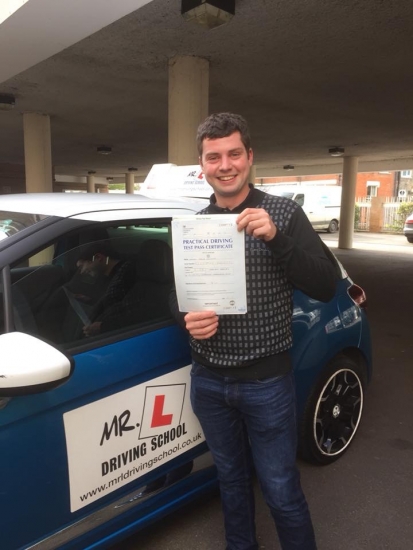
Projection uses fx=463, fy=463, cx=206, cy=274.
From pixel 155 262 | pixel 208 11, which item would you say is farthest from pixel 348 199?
pixel 155 262

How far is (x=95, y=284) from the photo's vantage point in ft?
6.78

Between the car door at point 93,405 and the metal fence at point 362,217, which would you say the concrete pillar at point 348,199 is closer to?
the metal fence at point 362,217

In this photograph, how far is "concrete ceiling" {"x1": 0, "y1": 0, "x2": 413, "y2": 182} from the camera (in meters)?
4.59

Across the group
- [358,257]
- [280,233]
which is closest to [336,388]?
[280,233]

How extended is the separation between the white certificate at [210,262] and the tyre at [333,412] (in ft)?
4.44

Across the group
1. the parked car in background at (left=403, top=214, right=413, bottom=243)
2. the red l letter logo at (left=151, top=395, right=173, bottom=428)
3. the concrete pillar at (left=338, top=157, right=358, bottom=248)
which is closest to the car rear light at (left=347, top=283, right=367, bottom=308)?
the red l letter logo at (left=151, top=395, right=173, bottom=428)

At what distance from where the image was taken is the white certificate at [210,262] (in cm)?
149

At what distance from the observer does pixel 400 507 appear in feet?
8.27

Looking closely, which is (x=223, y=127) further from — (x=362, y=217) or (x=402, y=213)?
(x=362, y=217)

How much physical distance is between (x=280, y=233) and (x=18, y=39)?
455cm

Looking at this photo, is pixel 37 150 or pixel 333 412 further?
pixel 37 150

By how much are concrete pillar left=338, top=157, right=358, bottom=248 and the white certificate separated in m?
15.7

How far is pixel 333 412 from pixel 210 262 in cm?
178

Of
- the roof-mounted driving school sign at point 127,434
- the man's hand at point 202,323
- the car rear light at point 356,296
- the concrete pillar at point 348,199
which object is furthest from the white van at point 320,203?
the man's hand at point 202,323
